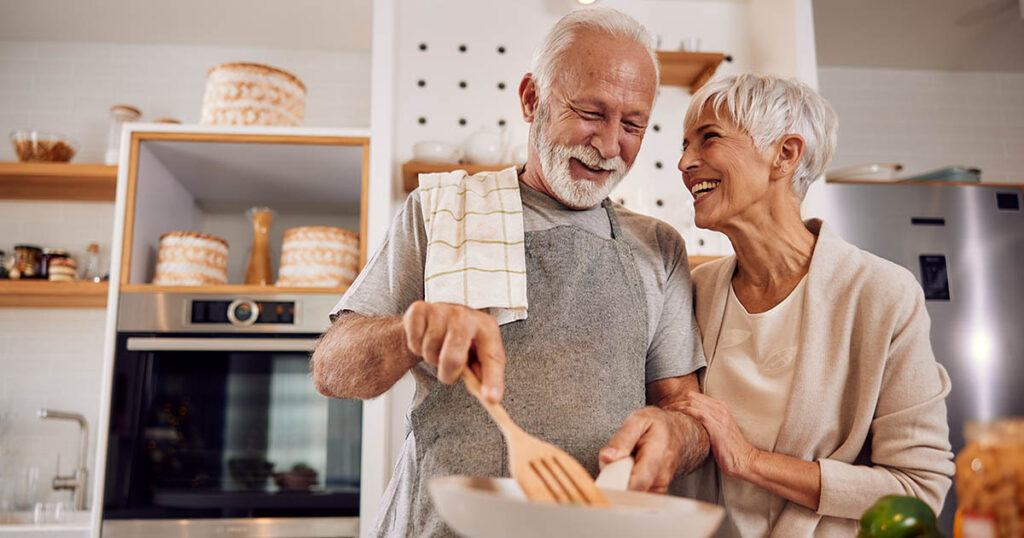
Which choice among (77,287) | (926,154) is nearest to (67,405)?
(77,287)

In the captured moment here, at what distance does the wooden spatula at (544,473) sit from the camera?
0.69m

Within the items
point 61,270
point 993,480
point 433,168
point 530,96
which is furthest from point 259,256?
point 993,480

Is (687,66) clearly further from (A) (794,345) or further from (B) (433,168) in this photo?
(A) (794,345)

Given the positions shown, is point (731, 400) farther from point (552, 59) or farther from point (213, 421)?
point (213, 421)

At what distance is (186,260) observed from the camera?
7.70ft

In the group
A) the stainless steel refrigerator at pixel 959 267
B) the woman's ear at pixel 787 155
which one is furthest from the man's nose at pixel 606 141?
the stainless steel refrigerator at pixel 959 267

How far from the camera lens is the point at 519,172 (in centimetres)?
142

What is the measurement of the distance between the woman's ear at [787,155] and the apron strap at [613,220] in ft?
1.01

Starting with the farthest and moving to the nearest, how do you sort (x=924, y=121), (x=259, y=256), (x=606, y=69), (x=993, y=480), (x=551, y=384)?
(x=924, y=121), (x=259, y=256), (x=606, y=69), (x=551, y=384), (x=993, y=480)

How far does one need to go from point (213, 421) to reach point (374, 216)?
78cm

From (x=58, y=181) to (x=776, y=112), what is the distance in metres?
2.50

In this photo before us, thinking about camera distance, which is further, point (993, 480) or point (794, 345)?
point (794, 345)

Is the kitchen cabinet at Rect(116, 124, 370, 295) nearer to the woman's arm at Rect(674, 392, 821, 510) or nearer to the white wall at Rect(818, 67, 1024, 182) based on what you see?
the woman's arm at Rect(674, 392, 821, 510)

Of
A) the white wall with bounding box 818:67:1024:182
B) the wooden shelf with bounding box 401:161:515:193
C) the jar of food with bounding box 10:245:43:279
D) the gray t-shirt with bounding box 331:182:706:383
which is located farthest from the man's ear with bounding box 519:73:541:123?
the white wall with bounding box 818:67:1024:182
